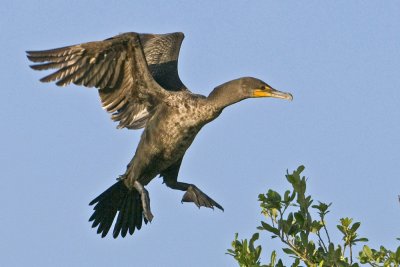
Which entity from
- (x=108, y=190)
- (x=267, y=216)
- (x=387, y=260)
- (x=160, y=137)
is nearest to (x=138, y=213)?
(x=108, y=190)

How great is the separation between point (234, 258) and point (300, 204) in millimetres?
524

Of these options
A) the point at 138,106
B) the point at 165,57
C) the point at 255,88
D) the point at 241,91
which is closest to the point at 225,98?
the point at 241,91

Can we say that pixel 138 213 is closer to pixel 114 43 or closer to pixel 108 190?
pixel 108 190

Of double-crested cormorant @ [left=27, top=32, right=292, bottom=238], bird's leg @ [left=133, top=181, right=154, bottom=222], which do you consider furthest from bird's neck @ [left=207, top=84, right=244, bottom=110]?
bird's leg @ [left=133, top=181, right=154, bottom=222]

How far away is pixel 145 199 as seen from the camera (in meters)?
7.77

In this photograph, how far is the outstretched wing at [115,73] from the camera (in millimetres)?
7336

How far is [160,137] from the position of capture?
7.69 m

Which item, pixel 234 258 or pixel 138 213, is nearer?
pixel 234 258

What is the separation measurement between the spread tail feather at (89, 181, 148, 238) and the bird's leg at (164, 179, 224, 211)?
0.38 meters

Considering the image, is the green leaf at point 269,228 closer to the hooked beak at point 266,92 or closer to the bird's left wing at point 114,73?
the hooked beak at point 266,92

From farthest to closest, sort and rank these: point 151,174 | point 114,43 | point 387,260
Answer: point 151,174
point 114,43
point 387,260

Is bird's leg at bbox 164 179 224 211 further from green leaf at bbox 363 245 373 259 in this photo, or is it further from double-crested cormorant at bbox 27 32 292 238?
green leaf at bbox 363 245 373 259

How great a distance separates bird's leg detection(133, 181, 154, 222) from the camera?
7570 mm

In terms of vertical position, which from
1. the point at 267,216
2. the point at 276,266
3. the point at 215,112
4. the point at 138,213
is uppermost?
the point at 215,112
